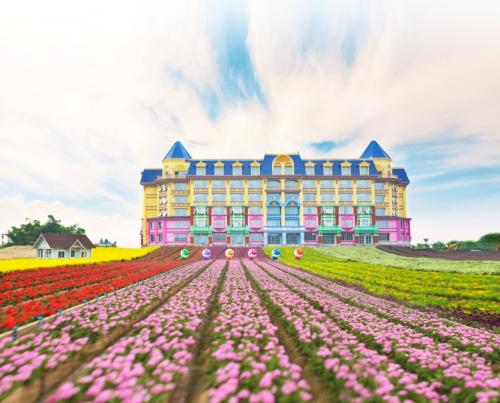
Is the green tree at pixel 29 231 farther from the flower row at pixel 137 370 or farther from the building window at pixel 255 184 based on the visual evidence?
the flower row at pixel 137 370

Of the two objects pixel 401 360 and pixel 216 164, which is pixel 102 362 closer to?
pixel 401 360

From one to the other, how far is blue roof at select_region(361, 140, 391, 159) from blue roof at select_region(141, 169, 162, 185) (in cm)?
5260

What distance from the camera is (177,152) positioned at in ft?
242

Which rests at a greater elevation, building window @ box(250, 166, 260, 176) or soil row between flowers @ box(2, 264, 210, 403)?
building window @ box(250, 166, 260, 176)

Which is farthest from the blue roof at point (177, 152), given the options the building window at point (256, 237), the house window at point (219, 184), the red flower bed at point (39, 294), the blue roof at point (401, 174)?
the red flower bed at point (39, 294)

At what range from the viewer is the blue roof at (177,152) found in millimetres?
73312

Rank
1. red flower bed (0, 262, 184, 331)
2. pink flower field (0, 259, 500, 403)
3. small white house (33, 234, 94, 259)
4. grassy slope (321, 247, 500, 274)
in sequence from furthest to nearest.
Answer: small white house (33, 234, 94, 259) → grassy slope (321, 247, 500, 274) → red flower bed (0, 262, 184, 331) → pink flower field (0, 259, 500, 403)

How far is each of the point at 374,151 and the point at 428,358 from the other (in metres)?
77.2

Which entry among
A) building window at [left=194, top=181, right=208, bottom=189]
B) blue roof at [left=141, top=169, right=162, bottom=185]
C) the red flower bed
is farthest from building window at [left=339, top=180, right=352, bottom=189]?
the red flower bed

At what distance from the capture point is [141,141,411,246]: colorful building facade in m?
67.2

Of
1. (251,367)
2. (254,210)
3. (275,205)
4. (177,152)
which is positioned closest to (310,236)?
(275,205)

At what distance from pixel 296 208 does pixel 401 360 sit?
6330 cm

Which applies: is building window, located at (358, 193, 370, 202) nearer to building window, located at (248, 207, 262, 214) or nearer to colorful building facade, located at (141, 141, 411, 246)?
colorful building facade, located at (141, 141, 411, 246)

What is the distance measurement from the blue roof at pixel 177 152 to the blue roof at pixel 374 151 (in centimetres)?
4473
